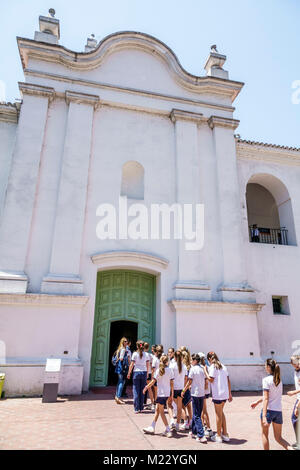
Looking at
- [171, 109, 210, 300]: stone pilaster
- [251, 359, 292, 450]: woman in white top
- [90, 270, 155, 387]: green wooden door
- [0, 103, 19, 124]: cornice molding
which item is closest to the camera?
[251, 359, 292, 450]: woman in white top

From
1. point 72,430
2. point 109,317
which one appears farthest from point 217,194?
point 72,430

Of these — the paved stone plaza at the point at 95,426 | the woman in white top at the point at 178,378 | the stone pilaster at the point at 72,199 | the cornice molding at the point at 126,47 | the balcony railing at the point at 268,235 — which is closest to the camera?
the paved stone plaza at the point at 95,426

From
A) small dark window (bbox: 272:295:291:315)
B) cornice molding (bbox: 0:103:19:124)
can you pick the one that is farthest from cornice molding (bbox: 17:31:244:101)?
small dark window (bbox: 272:295:291:315)

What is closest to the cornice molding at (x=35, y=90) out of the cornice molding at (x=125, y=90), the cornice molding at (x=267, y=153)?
the cornice molding at (x=125, y=90)

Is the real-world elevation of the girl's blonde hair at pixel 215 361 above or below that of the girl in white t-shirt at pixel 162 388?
above

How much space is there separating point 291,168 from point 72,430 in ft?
46.9

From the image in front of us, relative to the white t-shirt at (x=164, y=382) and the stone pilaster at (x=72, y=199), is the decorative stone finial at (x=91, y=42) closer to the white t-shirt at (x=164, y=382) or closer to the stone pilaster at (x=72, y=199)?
the stone pilaster at (x=72, y=199)

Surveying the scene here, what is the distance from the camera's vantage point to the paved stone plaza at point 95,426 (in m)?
5.24

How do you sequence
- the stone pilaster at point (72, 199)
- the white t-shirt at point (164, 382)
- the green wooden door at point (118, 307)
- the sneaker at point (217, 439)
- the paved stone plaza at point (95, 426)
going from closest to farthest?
the paved stone plaza at point (95, 426) < the sneaker at point (217, 439) < the white t-shirt at point (164, 382) < the stone pilaster at point (72, 199) < the green wooden door at point (118, 307)

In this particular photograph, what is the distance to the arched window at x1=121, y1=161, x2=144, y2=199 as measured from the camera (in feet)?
40.9

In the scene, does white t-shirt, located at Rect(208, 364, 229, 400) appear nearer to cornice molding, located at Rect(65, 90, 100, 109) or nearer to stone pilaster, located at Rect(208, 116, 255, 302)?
stone pilaster, located at Rect(208, 116, 255, 302)

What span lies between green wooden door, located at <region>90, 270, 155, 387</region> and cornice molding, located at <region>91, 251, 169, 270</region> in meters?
0.86

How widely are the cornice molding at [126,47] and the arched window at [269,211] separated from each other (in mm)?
4498

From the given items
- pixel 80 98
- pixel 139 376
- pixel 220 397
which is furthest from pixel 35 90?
pixel 220 397
